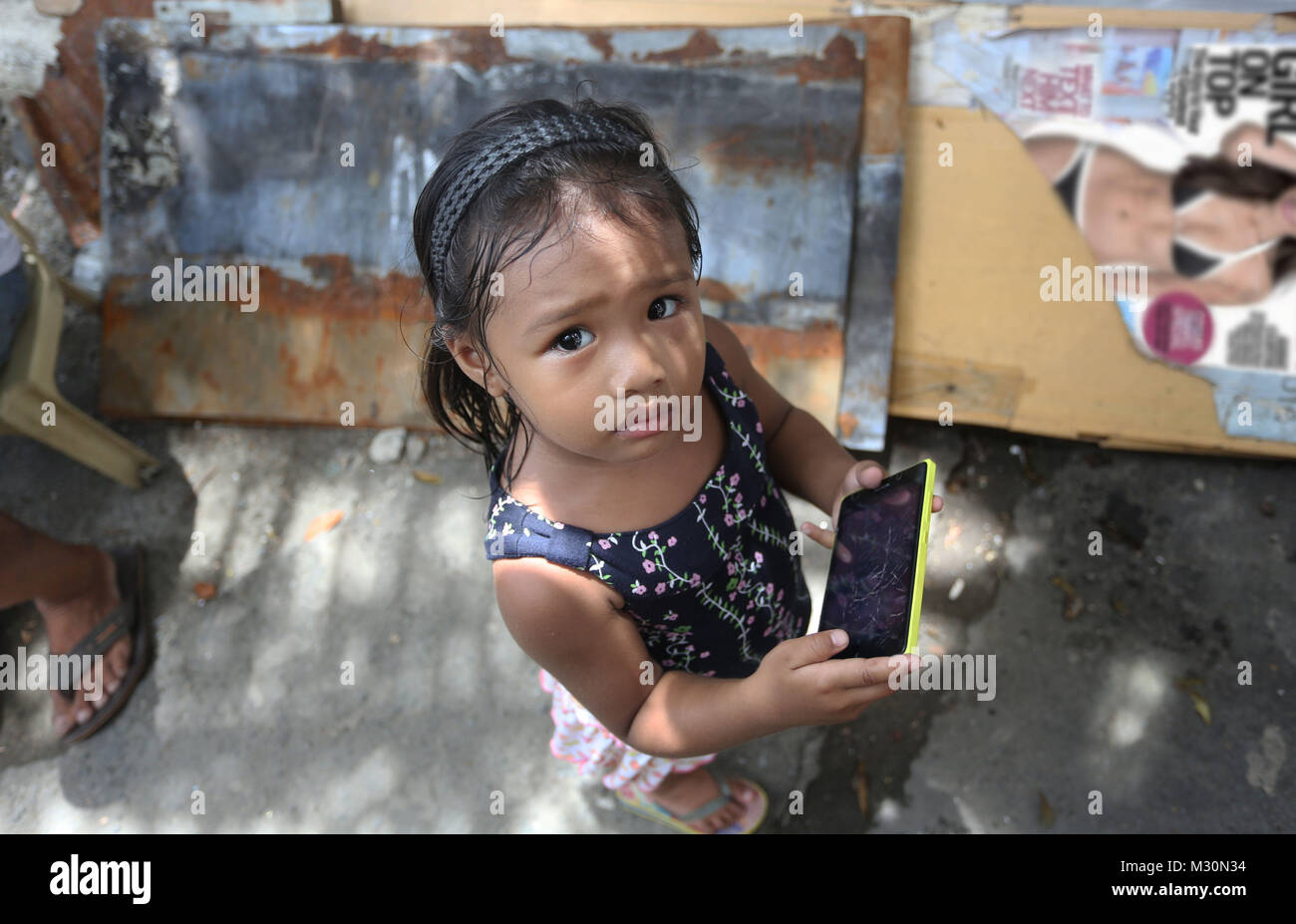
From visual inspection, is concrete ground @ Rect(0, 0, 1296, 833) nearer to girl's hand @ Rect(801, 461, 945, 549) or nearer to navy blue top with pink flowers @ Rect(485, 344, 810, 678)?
navy blue top with pink flowers @ Rect(485, 344, 810, 678)

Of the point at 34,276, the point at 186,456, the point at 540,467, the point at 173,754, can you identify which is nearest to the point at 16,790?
the point at 173,754

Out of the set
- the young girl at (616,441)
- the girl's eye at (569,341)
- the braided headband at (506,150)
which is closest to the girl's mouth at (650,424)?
Result: the young girl at (616,441)

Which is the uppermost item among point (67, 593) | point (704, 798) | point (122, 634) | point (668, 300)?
point (668, 300)

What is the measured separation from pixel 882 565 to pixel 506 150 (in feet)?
2.99

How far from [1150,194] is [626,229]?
8.19ft

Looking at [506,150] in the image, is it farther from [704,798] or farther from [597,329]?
[704,798]

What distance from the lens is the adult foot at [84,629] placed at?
2682mm

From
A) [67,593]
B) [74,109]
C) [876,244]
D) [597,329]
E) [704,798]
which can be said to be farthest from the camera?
[74,109]

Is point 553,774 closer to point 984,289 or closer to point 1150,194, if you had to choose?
point 984,289

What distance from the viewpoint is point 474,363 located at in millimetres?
1304

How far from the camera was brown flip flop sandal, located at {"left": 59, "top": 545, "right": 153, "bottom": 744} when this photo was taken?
8.79 feet

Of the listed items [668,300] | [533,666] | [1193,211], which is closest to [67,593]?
[533,666]

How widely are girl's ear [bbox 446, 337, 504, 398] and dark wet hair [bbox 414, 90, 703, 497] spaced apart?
15 mm

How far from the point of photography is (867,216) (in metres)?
2.81
